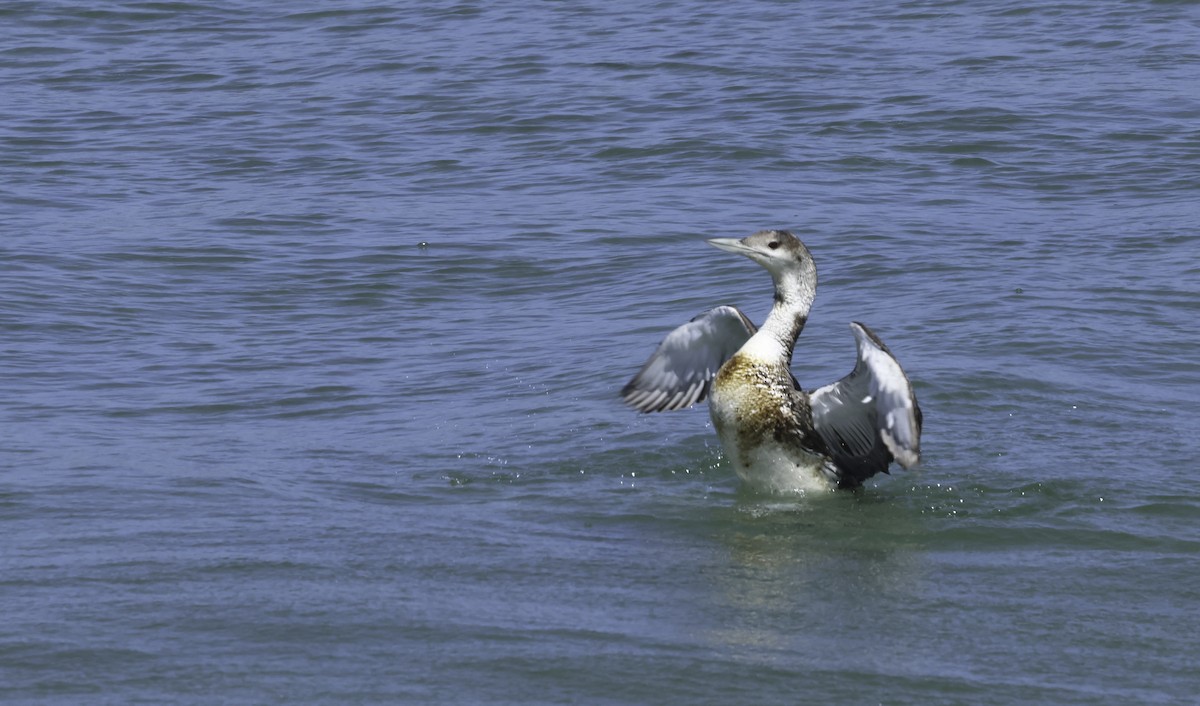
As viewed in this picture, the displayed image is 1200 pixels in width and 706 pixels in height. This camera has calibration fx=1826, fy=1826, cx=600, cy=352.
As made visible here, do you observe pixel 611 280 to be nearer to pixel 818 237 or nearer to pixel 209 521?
pixel 818 237

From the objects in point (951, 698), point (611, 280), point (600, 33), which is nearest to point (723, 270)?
point (611, 280)

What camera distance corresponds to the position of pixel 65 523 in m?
6.82

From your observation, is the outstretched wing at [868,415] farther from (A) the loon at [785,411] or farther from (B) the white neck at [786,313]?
(B) the white neck at [786,313]

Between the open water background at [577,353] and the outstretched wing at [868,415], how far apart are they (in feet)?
0.76

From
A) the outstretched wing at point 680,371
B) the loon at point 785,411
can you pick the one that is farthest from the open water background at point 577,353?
the outstretched wing at point 680,371

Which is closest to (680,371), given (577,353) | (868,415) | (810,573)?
(868,415)

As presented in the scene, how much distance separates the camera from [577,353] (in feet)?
32.8

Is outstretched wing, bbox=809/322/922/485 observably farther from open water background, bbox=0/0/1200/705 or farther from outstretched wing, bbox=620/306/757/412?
outstretched wing, bbox=620/306/757/412

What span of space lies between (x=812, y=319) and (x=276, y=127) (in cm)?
755

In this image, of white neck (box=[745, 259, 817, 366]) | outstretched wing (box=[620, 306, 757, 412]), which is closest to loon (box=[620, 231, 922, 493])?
white neck (box=[745, 259, 817, 366])

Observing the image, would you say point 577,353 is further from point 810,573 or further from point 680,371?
point 810,573

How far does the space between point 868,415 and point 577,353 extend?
2.69 m

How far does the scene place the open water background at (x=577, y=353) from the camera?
5598 mm

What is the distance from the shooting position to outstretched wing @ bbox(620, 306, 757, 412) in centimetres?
826
